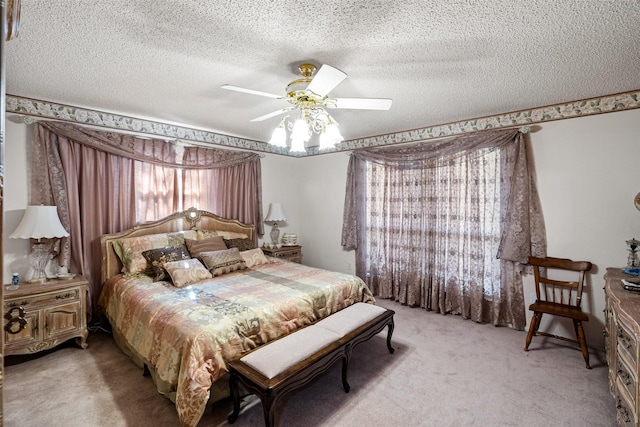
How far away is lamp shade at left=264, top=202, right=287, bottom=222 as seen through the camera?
4797 mm

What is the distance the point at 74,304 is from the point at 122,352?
0.65 meters

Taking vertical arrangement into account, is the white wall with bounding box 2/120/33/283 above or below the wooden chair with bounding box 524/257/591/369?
above

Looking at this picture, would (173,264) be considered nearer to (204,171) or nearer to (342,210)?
(204,171)

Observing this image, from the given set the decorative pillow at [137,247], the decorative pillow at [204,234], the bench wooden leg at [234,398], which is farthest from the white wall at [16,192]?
the bench wooden leg at [234,398]

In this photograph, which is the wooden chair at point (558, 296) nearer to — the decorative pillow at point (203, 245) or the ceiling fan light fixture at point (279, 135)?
the ceiling fan light fixture at point (279, 135)

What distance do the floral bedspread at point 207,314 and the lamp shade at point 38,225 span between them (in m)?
0.72

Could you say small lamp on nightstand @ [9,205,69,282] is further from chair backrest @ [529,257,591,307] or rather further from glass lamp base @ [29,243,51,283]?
chair backrest @ [529,257,591,307]

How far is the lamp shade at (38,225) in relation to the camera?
105 inches

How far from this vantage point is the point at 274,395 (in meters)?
1.71

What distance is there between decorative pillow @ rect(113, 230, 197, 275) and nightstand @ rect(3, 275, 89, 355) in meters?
0.40

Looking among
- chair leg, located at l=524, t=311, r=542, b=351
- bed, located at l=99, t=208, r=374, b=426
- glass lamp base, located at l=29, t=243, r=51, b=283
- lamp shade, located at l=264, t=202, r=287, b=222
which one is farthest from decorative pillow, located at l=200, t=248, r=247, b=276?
chair leg, located at l=524, t=311, r=542, b=351

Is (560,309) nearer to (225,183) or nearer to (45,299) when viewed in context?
(225,183)

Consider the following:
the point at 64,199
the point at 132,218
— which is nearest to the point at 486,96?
the point at 132,218

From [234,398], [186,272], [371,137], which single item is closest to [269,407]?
[234,398]
